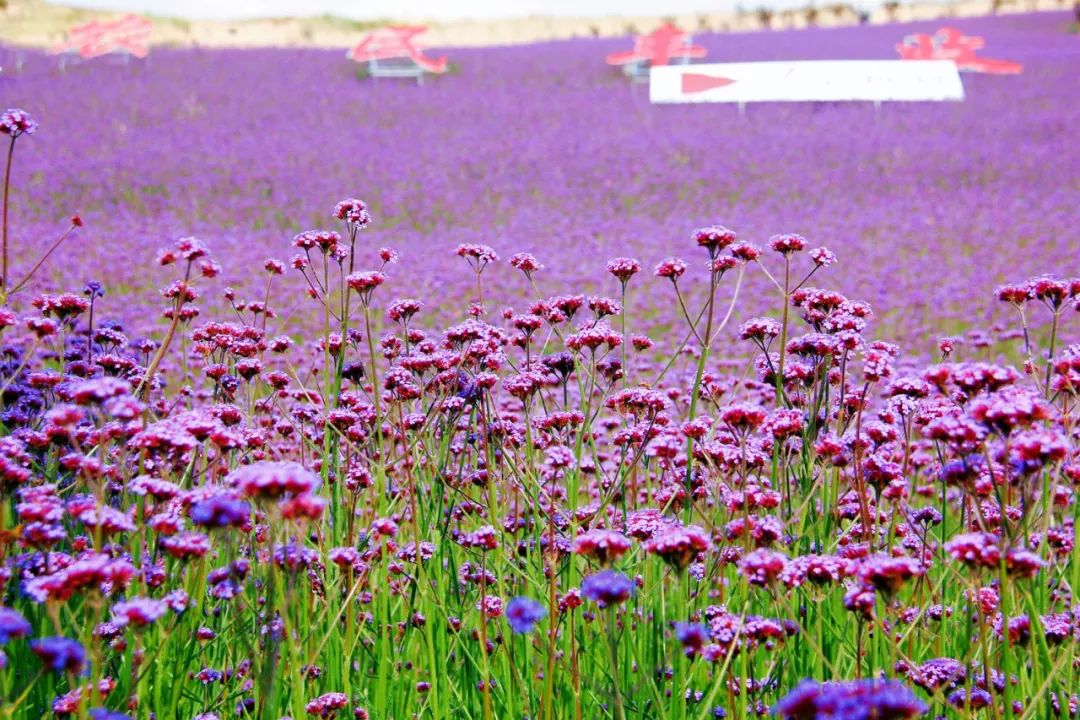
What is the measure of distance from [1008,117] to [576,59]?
11.1 meters

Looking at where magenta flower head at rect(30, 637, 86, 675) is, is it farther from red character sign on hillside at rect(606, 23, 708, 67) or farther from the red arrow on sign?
red character sign on hillside at rect(606, 23, 708, 67)

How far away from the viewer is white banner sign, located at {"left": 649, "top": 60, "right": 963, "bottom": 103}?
18.1 meters

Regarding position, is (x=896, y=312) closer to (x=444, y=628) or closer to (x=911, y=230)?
(x=911, y=230)

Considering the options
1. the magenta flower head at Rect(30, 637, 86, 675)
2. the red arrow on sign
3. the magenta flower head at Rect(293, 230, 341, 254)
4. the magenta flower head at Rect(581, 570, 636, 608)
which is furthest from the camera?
the red arrow on sign

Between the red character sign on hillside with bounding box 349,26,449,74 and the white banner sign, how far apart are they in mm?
5956

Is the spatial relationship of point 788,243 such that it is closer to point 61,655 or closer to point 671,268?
point 671,268

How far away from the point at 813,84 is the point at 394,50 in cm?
1008

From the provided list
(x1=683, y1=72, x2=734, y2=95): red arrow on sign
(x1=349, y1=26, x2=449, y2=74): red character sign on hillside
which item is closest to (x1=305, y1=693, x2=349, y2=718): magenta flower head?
(x1=683, y1=72, x2=734, y2=95): red arrow on sign

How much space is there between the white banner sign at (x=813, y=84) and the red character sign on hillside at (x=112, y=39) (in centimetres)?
1285

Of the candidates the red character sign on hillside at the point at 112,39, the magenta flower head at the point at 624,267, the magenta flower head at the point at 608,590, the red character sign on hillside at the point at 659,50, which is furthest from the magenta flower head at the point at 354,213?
the red character sign on hillside at the point at 112,39

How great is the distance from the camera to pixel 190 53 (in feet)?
84.9

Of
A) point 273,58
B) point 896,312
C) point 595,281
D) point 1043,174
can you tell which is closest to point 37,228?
point 595,281

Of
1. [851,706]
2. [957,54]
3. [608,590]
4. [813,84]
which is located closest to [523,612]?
[608,590]

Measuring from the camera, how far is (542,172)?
48.4 ft
